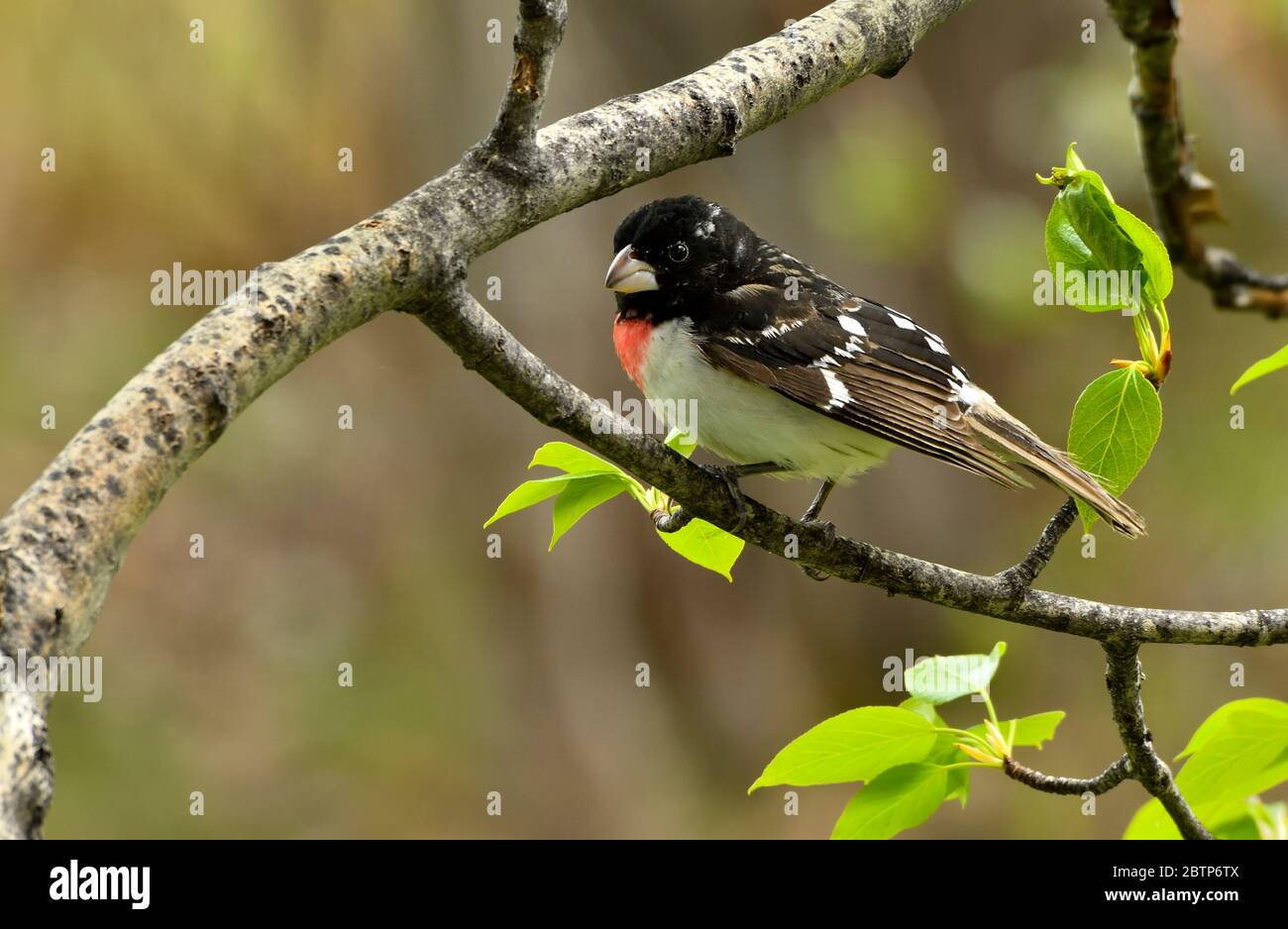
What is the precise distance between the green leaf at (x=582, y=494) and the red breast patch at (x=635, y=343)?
1221 millimetres

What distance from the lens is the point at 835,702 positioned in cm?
697

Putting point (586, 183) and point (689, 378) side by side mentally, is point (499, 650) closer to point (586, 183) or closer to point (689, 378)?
point (689, 378)

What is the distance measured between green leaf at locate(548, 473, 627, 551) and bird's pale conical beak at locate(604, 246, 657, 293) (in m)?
1.31

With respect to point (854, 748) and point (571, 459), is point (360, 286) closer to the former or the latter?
point (571, 459)

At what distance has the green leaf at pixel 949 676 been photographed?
1.99 meters

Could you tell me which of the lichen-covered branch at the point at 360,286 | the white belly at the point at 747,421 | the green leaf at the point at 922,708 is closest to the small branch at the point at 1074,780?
the green leaf at the point at 922,708

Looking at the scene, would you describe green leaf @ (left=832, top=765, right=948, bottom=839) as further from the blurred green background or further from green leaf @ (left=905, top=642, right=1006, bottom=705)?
the blurred green background

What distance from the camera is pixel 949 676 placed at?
2.04 metres

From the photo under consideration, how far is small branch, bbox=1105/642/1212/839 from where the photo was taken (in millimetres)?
2066

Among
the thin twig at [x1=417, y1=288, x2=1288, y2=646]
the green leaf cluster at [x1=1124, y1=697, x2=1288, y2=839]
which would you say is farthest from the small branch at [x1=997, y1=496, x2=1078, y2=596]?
the green leaf cluster at [x1=1124, y1=697, x2=1288, y2=839]

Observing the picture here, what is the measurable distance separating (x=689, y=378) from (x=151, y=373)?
2.04 meters

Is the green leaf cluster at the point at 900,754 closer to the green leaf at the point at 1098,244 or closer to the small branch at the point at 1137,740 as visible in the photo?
the small branch at the point at 1137,740

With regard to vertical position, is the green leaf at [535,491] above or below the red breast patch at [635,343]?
below

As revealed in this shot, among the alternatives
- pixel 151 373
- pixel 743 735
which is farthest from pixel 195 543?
pixel 151 373
